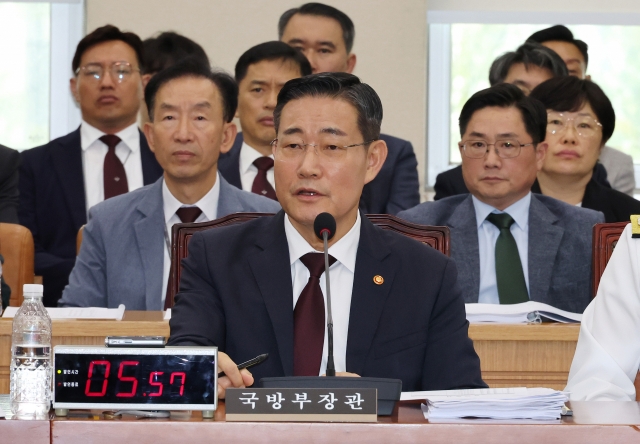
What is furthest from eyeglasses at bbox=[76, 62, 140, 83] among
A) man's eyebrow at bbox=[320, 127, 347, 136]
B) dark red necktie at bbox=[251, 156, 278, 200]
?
man's eyebrow at bbox=[320, 127, 347, 136]

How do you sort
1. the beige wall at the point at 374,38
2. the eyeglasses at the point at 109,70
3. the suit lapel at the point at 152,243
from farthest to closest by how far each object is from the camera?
the beige wall at the point at 374,38 < the eyeglasses at the point at 109,70 < the suit lapel at the point at 152,243

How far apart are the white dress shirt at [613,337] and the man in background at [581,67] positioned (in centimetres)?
257

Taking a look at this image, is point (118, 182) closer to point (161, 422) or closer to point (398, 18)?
point (398, 18)

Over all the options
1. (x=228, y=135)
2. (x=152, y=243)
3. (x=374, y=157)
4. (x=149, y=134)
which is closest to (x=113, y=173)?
(x=149, y=134)

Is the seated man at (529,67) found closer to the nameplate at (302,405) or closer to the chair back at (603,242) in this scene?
the chair back at (603,242)

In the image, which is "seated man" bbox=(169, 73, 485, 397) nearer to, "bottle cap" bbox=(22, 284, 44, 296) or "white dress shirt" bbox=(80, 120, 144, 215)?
"bottle cap" bbox=(22, 284, 44, 296)

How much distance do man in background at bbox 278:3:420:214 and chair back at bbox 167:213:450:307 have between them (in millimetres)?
1357

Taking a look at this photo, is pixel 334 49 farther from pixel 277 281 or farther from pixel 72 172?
pixel 277 281

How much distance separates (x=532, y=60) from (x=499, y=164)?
1179 millimetres

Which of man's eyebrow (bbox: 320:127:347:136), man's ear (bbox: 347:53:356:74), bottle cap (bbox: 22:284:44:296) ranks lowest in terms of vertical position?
bottle cap (bbox: 22:284:44:296)

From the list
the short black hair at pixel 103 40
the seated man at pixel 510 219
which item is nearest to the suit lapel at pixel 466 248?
the seated man at pixel 510 219

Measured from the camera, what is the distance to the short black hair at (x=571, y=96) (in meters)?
3.98

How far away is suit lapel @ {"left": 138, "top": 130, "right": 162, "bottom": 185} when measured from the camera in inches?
164

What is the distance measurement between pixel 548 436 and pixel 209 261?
0.99 m
